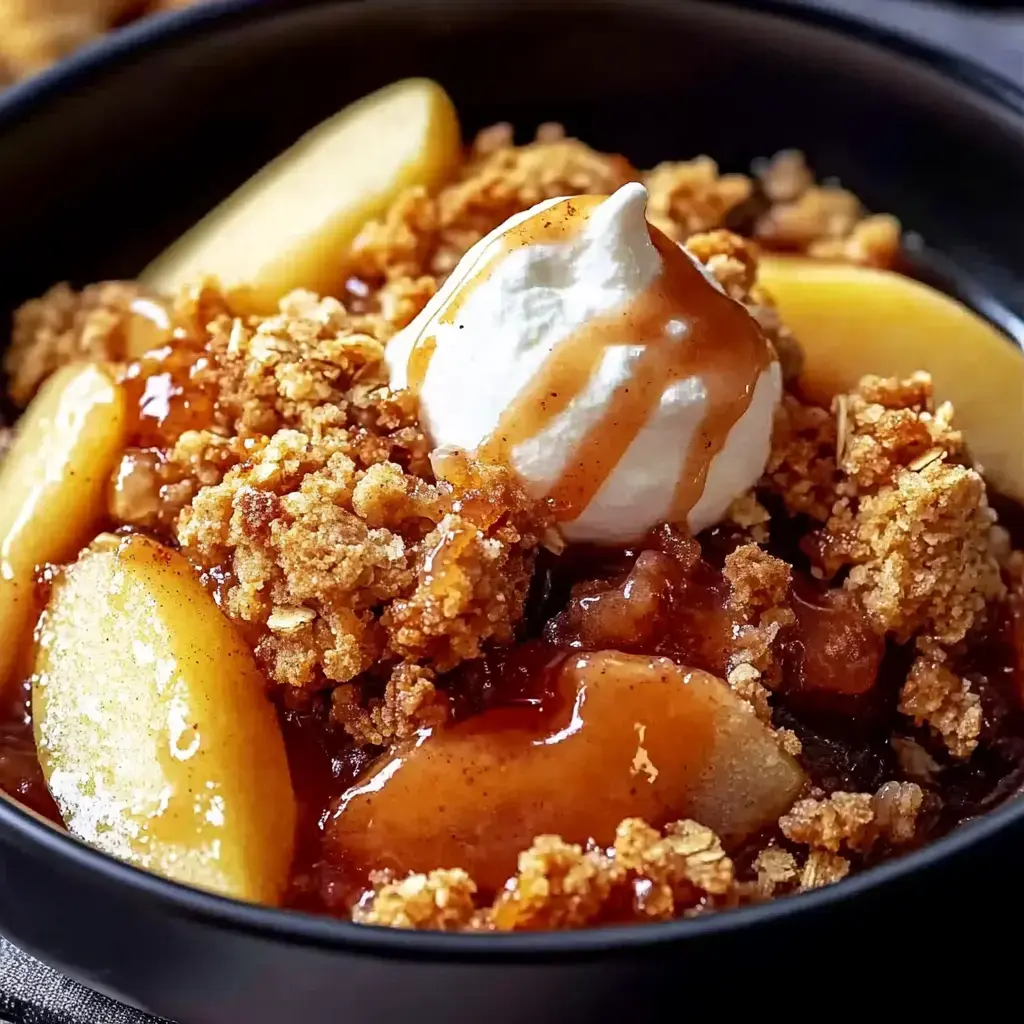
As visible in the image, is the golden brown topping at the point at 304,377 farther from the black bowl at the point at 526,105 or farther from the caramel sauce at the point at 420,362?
the black bowl at the point at 526,105

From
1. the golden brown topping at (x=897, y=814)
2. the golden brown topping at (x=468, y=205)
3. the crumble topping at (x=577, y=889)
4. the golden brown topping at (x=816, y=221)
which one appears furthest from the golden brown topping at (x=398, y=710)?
the golden brown topping at (x=816, y=221)

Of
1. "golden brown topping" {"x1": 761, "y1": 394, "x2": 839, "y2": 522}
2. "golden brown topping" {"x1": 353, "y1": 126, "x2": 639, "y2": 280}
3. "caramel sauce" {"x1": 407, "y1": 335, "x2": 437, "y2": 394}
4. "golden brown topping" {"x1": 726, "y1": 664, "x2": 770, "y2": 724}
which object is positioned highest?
"golden brown topping" {"x1": 353, "y1": 126, "x2": 639, "y2": 280}

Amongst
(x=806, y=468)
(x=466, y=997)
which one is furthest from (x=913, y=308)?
(x=466, y=997)

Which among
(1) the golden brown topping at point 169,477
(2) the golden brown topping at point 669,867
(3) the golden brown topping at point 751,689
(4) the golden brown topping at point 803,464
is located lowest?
(2) the golden brown topping at point 669,867

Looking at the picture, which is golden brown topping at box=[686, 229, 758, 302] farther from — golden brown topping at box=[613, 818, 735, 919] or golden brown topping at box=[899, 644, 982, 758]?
golden brown topping at box=[613, 818, 735, 919]

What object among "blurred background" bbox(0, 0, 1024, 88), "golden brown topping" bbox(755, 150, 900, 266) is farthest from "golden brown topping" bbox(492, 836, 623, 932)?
"blurred background" bbox(0, 0, 1024, 88)

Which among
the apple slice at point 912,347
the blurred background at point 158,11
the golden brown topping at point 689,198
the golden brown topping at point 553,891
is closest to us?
the golden brown topping at point 553,891

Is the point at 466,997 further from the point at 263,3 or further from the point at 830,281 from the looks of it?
the point at 263,3
